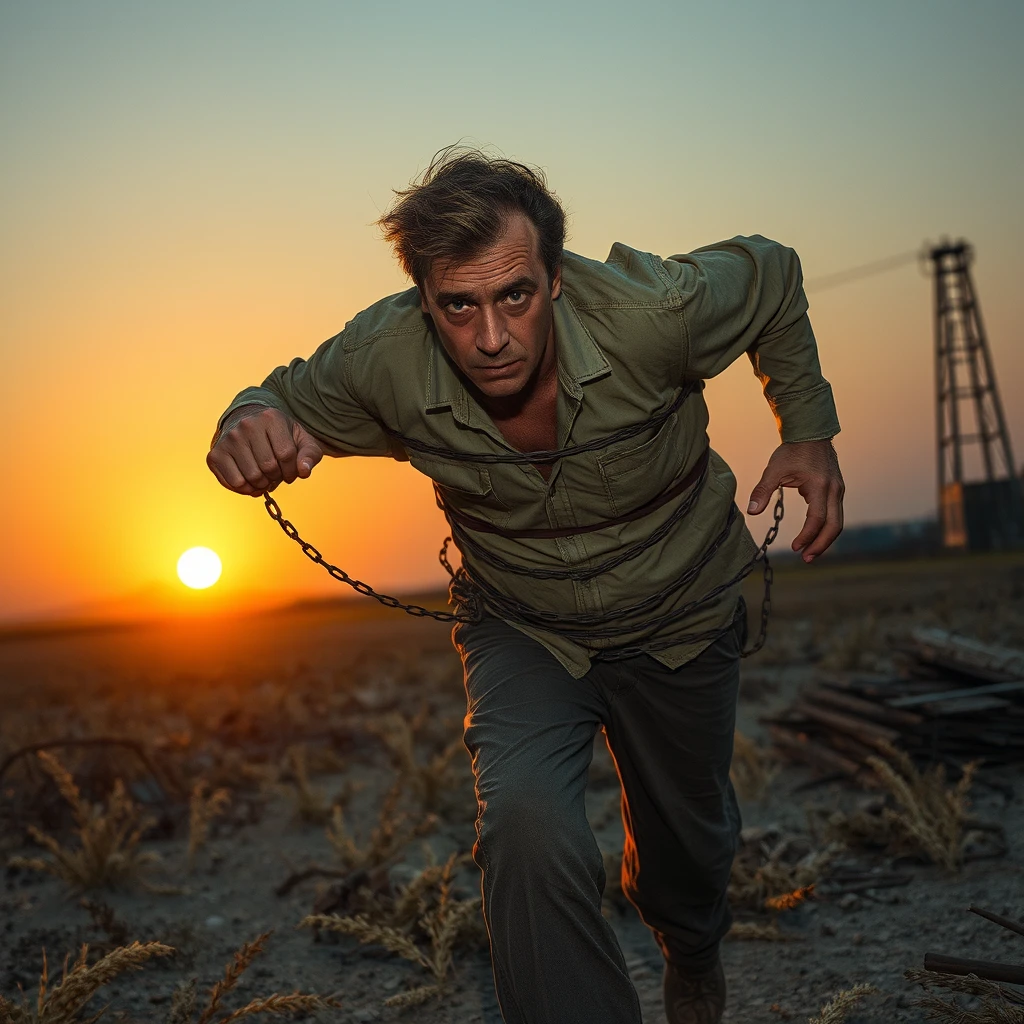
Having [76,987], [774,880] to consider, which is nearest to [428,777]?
[774,880]

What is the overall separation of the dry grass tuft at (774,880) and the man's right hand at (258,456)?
8.69 ft

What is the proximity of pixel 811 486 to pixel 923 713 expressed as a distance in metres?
3.57

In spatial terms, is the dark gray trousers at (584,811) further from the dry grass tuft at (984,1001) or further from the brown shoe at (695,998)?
the dry grass tuft at (984,1001)

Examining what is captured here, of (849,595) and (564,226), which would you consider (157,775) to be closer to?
(564,226)

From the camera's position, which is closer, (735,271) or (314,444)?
(314,444)

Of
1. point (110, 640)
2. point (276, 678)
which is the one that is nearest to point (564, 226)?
point (276, 678)

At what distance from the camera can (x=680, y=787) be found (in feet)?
10.6

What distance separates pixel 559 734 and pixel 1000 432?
36.3 meters

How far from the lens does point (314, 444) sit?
289 centimetres

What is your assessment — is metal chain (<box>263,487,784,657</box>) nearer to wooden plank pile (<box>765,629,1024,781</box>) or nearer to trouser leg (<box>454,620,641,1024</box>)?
trouser leg (<box>454,620,641,1024</box>)

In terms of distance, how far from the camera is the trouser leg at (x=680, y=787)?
315 cm

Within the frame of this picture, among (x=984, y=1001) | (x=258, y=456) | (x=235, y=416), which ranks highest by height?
(x=235, y=416)

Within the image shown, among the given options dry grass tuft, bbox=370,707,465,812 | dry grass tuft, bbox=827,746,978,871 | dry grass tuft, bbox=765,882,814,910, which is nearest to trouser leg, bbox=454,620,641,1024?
dry grass tuft, bbox=765,882,814,910

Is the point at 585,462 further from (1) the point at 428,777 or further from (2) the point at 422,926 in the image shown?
(1) the point at 428,777
